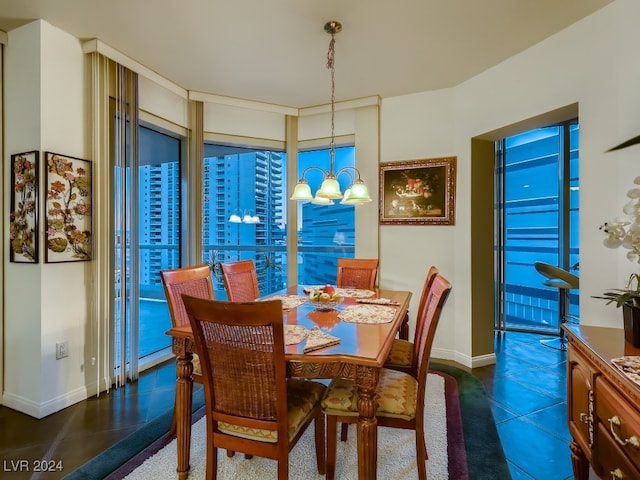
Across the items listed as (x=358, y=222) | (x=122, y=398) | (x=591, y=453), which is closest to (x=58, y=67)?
(x=122, y=398)

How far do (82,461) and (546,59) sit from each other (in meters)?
4.13

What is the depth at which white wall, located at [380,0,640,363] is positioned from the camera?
2070 mm

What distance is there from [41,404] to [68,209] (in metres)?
1.40

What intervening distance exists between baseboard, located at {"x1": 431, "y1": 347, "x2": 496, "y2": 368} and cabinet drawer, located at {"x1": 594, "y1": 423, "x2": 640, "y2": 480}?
2049mm

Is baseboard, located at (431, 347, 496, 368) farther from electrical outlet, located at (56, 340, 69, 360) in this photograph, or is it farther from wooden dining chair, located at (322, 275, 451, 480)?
electrical outlet, located at (56, 340, 69, 360)

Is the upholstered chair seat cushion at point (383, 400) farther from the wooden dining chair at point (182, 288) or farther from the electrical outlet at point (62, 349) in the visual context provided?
the electrical outlet at point (62, 349)

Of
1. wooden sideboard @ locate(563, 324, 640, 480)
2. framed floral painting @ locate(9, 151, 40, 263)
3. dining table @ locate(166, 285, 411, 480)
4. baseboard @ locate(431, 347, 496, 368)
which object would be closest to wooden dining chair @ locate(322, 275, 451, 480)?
dining table @ locate(166, 285, 411, 480)

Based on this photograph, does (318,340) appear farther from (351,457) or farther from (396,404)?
(351,457)

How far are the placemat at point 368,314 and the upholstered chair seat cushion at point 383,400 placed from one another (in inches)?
13.9

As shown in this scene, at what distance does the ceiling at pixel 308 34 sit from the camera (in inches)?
87.4

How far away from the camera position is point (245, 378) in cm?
138

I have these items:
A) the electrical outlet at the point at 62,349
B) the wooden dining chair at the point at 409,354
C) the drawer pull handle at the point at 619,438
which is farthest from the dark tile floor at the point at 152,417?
the drawer pull handle at the point at 619,438

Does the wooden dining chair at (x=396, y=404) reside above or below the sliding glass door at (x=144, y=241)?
below

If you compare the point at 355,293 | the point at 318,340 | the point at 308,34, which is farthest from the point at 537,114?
the point at 318,340
